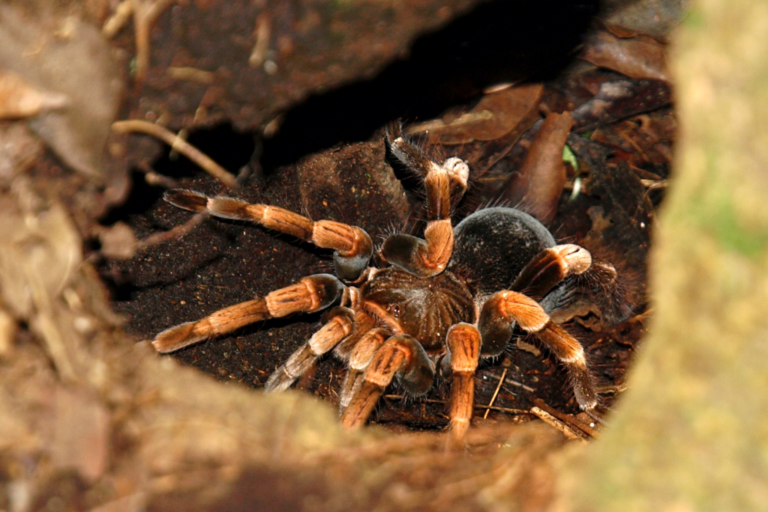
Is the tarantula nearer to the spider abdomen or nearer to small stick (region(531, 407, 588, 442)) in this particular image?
the spider abdomen

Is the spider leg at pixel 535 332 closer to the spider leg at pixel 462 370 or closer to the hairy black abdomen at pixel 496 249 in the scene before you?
the spider leg at pixel 462 370

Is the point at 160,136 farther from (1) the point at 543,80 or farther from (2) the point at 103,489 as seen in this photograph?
(1) the point at 543,80

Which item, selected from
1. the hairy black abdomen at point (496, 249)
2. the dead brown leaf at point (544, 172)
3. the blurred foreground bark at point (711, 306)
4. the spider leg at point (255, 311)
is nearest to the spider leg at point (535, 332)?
the hairy black abdomen at point (496, 249)

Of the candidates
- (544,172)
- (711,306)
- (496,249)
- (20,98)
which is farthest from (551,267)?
(20,98)

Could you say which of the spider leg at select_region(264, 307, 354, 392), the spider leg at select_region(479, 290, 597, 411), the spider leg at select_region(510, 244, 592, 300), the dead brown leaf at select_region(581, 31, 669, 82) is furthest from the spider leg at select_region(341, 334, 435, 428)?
the dead brown leaf at select_region(581, 31, 669, 82)

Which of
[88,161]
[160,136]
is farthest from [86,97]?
[160,136]

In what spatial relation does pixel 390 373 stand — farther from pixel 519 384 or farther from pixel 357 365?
pixel 519 384
